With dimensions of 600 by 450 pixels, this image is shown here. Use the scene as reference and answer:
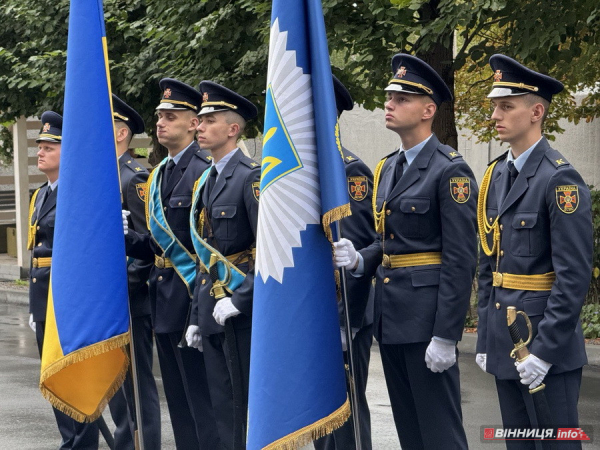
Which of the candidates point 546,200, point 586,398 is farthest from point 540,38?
point 546,200

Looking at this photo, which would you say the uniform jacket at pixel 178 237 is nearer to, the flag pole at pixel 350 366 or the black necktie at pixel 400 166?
the black necktie at pixel 400 166

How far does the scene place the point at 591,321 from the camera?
34.9 ft

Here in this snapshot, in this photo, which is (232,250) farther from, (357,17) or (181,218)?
(357,17)

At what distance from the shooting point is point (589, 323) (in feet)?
34.8

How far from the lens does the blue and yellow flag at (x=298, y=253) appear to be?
412cm

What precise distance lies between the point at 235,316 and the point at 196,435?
984mm

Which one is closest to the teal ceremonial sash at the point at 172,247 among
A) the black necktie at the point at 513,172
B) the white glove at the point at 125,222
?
the white glove at the point at 125,222

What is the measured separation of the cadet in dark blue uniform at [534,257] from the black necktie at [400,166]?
0.57m

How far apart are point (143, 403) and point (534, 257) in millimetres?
2890

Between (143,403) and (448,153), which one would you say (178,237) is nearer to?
(143,403)

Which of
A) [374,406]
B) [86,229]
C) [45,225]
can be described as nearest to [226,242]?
[86,229]

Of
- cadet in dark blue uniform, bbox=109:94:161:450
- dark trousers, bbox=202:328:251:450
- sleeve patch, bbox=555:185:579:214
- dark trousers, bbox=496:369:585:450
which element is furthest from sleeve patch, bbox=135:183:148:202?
sleeve patch, bbox=555:185:579:214

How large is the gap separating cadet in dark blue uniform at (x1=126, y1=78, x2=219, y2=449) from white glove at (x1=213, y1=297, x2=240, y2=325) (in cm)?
53

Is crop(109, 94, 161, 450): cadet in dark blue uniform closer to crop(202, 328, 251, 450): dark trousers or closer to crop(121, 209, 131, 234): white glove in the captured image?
crop(121, 209, 131, 234): white glove
